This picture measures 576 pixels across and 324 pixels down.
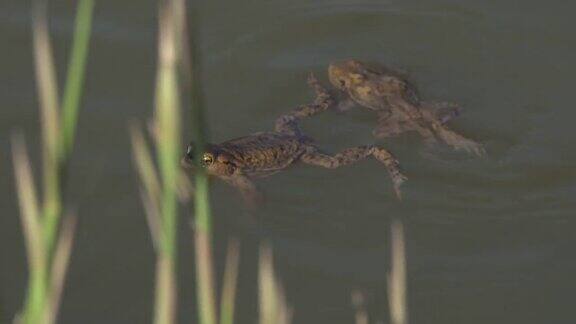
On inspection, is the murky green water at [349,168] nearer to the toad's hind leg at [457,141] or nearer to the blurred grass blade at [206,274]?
the toad's hind leg at [457,141]

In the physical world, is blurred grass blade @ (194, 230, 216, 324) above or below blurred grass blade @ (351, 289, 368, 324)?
above

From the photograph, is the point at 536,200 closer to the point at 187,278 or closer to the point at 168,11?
the point at 187,278

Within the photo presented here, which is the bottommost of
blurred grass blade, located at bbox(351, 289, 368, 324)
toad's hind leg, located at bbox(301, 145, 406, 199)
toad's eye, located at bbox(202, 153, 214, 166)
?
blurred grass blade, located at bbox(351, 289, 368, 324)

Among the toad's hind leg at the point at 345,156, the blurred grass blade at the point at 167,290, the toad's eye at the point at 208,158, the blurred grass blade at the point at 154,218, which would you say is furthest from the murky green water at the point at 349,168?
the blurred grass blade at the point at 167,290

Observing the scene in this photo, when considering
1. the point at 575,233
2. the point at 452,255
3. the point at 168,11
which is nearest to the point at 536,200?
the point at 575,233

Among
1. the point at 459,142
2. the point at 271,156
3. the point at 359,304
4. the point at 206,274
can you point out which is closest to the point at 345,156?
the point at 271,156

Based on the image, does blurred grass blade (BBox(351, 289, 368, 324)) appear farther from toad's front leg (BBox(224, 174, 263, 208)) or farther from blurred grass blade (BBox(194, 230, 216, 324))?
blurred grass blade (BBox(194, 230, 216, 324))

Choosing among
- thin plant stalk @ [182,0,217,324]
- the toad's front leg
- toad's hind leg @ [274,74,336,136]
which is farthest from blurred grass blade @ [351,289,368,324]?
thin plant stalk @ [182,0,217,324]

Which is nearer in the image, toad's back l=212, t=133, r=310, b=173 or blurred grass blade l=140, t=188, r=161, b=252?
blurred grass blade l=140, t=188, r=161, b=252
